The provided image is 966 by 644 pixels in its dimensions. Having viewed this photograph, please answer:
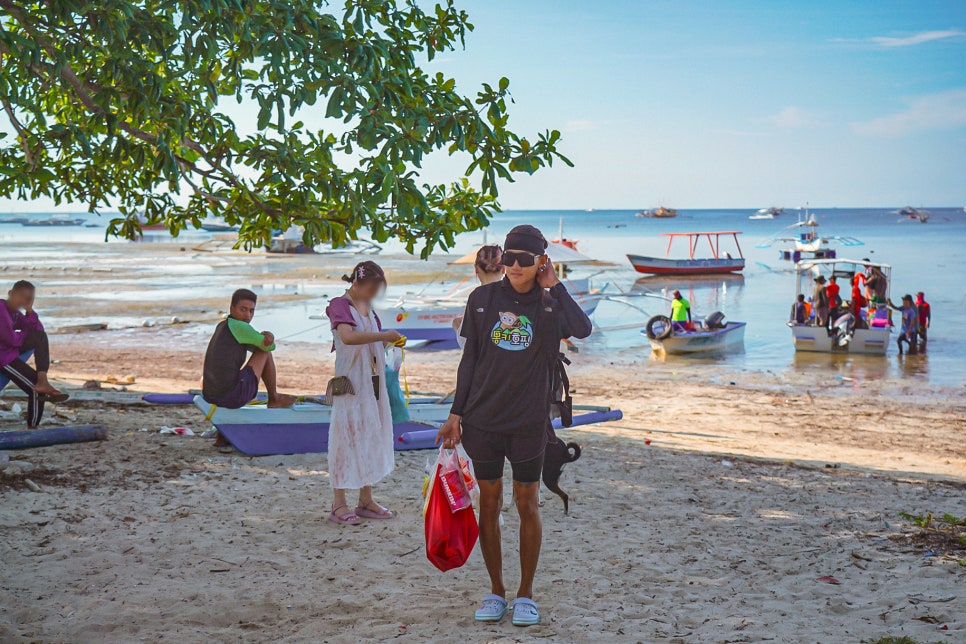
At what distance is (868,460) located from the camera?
956 centimetres

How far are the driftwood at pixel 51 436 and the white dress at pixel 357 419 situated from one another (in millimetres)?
3367

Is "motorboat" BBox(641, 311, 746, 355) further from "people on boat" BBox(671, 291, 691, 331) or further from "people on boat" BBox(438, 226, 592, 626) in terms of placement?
"people on boat" BBox(438, 226, 592, 626)

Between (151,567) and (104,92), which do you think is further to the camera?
(104,92)

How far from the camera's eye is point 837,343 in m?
19.7

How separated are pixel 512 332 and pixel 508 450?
23.9 inches

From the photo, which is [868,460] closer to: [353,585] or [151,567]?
[353,585]

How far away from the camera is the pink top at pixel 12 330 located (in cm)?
808

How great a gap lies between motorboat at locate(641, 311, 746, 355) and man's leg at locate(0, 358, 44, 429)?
13.9 metres

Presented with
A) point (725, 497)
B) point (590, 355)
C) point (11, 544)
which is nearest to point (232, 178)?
point (11, 544)

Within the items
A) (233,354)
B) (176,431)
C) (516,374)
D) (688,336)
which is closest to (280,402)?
(233,354)

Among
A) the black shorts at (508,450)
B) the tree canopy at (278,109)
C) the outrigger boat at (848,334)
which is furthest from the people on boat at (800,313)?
the black shorts at (508,450)

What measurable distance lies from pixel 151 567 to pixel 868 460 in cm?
766

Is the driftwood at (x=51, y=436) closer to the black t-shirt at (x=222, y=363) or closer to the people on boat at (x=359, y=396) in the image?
the black t-shirt at (x=222, y=363)

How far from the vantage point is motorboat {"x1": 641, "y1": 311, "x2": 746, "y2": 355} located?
19.6 metres
